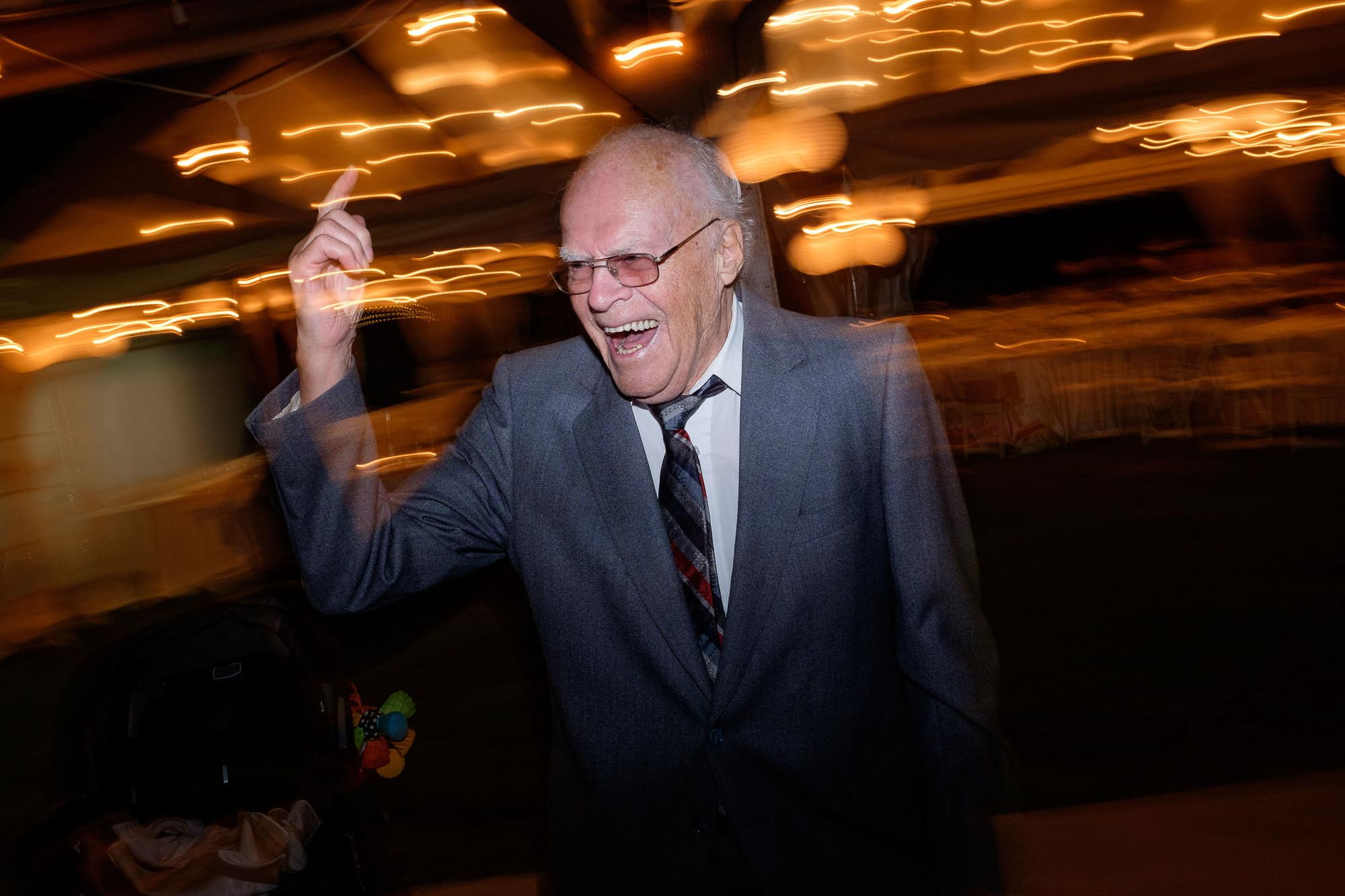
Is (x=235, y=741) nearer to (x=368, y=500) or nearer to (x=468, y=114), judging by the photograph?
(x=368, y=500)

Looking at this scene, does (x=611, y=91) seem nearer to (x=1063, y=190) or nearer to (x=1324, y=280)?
(x=1063, y=190)

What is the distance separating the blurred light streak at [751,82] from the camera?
Result: 454cm

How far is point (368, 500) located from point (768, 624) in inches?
29.2

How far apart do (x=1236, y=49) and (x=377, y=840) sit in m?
4.45

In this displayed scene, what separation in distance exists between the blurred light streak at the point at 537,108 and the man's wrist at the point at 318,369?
443 centimetres

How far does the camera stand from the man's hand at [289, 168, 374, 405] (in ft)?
5.08

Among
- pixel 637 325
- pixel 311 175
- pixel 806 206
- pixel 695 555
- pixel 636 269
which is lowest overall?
pixel 695 555

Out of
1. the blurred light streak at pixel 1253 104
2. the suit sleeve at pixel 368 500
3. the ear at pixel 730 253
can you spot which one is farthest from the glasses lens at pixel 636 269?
the blurred light streak at pixel 1253 104

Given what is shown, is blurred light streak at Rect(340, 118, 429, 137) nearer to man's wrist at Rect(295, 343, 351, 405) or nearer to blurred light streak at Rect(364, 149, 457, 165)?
blurred light streak at Rect(364, 149, 457, 165)

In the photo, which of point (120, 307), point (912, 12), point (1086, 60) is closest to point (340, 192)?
point (1086, 60)

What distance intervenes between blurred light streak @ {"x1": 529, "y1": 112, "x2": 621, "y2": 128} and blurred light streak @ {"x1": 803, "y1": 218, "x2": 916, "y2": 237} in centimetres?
134

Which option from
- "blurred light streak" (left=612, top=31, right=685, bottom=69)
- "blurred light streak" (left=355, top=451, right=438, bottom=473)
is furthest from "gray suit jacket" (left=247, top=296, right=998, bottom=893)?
"blurred light streak" (left=355, top=451, right=438, bottom=473)

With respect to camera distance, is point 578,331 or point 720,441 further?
point 578,331

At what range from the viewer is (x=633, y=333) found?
1839mm
